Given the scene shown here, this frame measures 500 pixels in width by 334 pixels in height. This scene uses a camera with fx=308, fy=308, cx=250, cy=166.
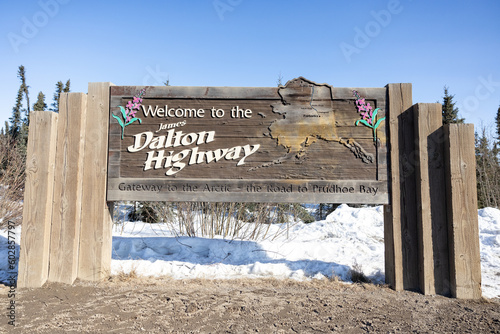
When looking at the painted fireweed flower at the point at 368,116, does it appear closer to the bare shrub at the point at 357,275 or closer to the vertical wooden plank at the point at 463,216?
the vertical wooden plank at the point at 463,216

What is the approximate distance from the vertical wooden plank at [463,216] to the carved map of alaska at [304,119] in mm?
1110

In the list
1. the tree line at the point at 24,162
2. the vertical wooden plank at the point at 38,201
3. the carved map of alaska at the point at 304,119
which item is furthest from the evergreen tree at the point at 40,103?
the carved map of alaska at the point at 304,119

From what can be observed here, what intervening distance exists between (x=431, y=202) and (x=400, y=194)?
379 mm

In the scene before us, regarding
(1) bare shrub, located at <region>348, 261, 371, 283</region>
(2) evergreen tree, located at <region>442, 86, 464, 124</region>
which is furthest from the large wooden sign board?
(2) evergreen tree, located at <region>442, 86, 464, 124</region>

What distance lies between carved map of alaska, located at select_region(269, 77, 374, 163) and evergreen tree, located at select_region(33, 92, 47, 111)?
120 ft

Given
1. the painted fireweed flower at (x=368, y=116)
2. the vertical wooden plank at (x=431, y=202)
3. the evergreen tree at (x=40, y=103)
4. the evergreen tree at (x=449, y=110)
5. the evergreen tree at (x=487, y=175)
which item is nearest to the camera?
the vertical wooden plank at (x=431, y=202)

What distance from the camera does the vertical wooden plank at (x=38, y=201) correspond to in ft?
13.3

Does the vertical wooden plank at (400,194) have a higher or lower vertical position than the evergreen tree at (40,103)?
lower

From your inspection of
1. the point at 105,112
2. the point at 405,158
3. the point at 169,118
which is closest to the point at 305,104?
the point at 405,158

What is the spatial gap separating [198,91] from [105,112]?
4.51ft

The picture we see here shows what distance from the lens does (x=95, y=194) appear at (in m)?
4.32

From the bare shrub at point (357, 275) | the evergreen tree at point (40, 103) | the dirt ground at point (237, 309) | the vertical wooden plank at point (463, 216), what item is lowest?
the dirt ground at point (237, 309)

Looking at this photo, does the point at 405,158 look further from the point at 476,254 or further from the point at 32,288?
the point at 32,288

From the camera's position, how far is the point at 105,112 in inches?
176
